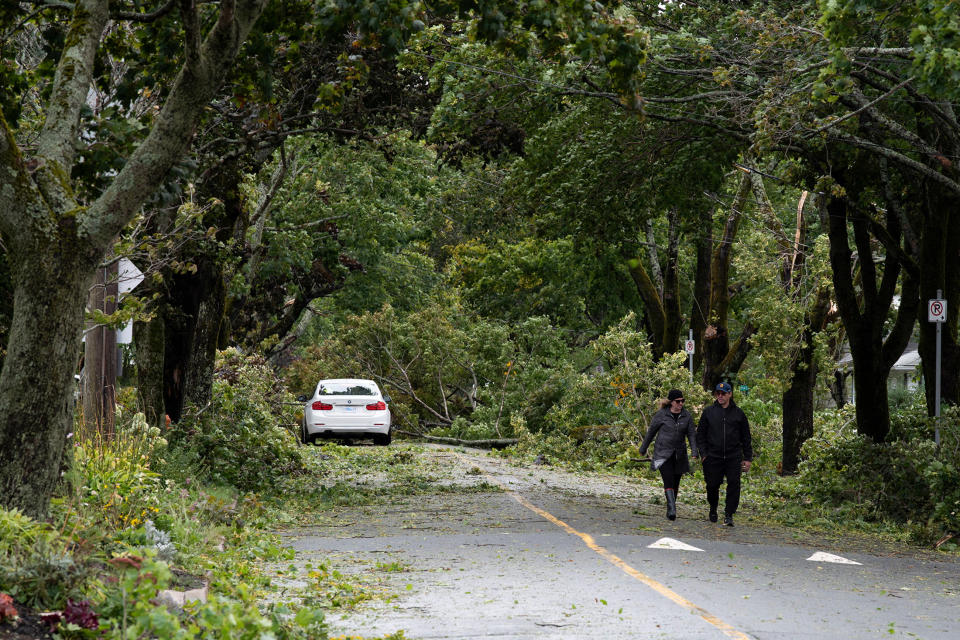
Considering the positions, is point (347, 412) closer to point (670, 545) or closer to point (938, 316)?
point (938, 316)

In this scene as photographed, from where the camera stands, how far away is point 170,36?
479 inches

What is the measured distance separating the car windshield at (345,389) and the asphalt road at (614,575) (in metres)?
14.3

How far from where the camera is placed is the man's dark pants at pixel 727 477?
50.3 ft

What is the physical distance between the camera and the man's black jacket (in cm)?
1537

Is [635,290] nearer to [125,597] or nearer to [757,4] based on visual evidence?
[757,4]

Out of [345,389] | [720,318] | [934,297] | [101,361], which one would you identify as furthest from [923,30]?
[345,389]

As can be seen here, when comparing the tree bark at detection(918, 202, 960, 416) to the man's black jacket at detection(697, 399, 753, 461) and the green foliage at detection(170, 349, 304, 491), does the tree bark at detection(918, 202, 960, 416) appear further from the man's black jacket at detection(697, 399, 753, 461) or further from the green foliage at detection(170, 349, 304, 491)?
the green foliage at detection(170, 349, 304, 491)

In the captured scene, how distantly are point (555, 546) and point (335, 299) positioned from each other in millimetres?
26823

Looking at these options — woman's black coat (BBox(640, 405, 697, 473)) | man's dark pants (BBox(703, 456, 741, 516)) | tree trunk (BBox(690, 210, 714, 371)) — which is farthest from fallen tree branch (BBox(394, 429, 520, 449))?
man's dark pants (BBox(703, 456, 741, 516))

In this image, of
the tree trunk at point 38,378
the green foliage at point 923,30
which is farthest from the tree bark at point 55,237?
the green foliage at point 923,30

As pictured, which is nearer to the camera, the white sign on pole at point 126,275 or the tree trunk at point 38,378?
the tree trunk at point 38,378

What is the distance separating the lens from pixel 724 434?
50.6ft

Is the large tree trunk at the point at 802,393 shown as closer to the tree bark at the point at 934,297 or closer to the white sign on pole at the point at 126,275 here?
the tree bark at the point at 934,297

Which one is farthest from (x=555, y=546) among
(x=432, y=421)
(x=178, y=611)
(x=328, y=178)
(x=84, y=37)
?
(x=432, y=421)
